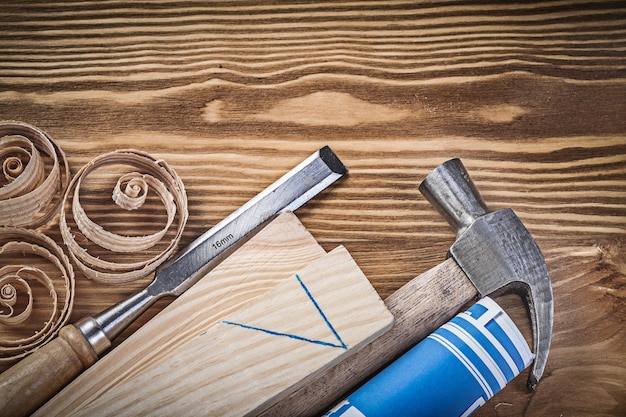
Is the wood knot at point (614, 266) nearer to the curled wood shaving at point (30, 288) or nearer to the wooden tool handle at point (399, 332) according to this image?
the wooden tool handle at point (399, 332)

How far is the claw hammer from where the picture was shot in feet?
2.80

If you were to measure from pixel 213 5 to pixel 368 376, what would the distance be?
72cm

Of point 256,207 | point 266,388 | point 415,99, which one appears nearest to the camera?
point 266,388

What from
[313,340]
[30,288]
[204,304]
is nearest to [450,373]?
[313,340]

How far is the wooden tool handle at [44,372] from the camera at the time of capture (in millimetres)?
803

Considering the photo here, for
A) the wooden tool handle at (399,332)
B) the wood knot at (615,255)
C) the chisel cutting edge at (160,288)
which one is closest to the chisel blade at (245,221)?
the chisel cutting edge at (160,288)

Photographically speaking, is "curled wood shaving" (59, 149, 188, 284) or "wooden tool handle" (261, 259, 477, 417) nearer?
"wooden tool handle" (261, 259, 477, 417)

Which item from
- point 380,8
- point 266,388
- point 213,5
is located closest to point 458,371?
point 266,388

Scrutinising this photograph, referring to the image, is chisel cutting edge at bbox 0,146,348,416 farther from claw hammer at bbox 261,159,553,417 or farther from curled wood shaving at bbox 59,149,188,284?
claw hammer at bbox 261,159,553,417

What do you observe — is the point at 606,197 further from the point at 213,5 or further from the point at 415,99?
the point at 213,5

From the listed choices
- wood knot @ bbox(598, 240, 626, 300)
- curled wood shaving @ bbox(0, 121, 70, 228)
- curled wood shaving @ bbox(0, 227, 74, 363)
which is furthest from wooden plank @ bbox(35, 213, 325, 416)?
wood knot @ bbox(598, 240, 626, 300)

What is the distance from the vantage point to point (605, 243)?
3.22 ft

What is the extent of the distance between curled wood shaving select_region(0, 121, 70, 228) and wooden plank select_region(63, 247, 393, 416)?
0.34 metres

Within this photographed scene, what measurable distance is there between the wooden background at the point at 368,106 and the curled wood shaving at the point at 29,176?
0.12ft
